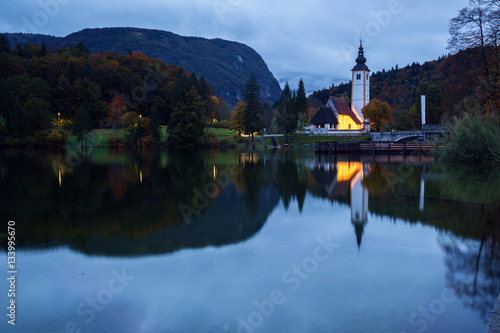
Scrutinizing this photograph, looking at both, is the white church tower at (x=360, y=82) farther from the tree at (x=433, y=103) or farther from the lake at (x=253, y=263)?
the lake at (x=253, y=263)

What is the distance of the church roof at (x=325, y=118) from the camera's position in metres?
84.2

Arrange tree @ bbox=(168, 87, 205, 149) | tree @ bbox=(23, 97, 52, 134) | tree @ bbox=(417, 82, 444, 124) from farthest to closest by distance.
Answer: tree @ bbox=(417, 82, 444, 124)
tree @ bbox=(23, 97, 52, 134)
tree @ bbox=(168, 87, 205, 149)

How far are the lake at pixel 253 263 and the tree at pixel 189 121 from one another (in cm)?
5317

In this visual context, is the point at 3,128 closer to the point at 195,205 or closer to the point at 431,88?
the point at 195,205

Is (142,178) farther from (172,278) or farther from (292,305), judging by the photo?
(292,305)

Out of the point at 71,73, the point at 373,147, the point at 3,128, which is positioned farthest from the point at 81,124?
the point at 373,147

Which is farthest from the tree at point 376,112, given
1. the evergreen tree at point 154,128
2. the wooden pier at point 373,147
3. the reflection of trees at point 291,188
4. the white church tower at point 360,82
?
the reflection of trees at point 291,188

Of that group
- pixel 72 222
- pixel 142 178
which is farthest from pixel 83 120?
pixel 72 222

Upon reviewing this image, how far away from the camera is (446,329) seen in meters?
5.11

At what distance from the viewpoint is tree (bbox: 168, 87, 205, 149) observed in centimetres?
6781

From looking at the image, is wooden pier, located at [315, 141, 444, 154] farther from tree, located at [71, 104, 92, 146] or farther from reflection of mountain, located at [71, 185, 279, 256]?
tree, located at [71, 104, 92, 146]

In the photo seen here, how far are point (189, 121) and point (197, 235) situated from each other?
59604 mm

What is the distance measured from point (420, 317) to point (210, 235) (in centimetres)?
559

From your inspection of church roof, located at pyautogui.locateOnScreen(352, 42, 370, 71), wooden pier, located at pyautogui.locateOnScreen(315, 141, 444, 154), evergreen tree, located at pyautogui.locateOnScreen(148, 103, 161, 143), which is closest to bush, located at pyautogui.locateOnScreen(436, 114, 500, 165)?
wooden pier, located at pyautogui.locateOnScreen(315, 141, 444, 154)
